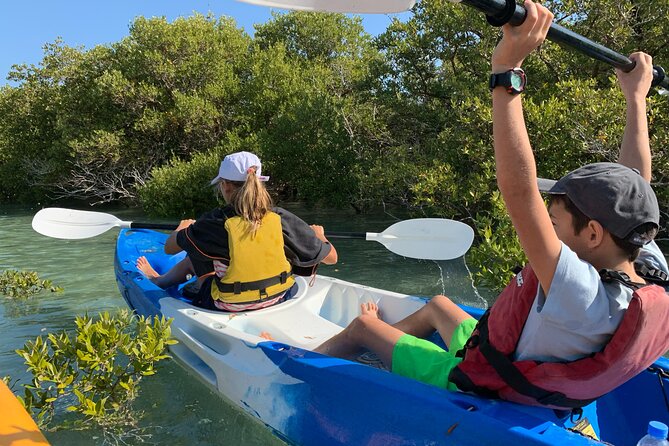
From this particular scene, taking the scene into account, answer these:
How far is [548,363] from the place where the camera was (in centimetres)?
155

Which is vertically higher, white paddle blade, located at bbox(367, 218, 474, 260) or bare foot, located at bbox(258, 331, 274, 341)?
white paddle blade, located at bbox(367, 218, 474, 260)

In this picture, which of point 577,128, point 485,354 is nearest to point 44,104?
point 577,128

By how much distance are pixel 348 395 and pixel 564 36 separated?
1577 millimetres

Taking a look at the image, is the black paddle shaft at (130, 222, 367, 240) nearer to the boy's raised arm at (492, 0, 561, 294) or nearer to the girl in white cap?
the girl in white cap

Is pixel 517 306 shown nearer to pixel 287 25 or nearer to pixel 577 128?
pixel 577 128

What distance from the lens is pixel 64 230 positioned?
533cm

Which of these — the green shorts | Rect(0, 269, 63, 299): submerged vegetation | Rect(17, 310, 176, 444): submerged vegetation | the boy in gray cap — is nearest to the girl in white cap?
Rect(17, 310, 176, 444): submerged vegetation

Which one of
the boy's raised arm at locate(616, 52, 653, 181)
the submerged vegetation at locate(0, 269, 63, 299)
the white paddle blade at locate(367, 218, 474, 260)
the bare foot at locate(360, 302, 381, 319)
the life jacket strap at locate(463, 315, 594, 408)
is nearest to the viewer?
the life jacket strap at locate(463, 315, 594, 408)

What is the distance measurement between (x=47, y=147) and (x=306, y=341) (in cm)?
1789

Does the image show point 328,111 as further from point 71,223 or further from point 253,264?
point 253,264

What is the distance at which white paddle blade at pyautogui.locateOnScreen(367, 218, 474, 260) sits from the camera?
4.00 meters

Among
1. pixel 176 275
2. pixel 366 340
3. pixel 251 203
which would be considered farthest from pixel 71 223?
pixel 366 340

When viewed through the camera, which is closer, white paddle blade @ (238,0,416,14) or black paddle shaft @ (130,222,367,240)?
white paddle blade @ (238,0,416,14)

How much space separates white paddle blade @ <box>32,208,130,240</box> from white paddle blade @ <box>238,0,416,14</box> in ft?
14.0
